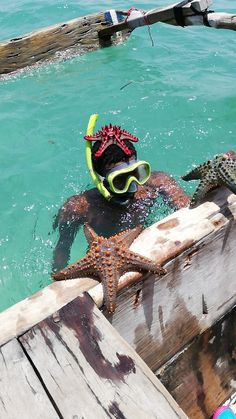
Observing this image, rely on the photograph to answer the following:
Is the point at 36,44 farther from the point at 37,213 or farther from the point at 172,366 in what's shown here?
the point at 172,366

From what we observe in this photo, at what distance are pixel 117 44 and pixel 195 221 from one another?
1038cm

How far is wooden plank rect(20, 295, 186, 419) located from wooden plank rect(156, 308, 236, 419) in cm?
103

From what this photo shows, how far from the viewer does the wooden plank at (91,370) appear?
1572mm

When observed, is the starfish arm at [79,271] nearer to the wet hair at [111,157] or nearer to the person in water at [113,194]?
the person in water at [113,194]

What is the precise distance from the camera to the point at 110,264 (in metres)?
2.15

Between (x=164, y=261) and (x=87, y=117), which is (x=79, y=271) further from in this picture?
(x=87, y=117)

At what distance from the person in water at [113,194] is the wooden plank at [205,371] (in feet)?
6.02

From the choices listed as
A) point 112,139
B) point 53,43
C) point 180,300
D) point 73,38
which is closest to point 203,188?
point 180,300

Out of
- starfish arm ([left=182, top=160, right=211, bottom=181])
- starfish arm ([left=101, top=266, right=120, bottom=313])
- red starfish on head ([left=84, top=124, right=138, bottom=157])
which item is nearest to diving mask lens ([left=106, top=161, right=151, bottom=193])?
red starfish on head ([left=84, top=124, right=138, bottom=157])

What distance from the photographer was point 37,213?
6.30 meters

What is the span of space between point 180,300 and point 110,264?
594mm

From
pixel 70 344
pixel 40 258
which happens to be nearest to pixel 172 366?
pixel 70 344

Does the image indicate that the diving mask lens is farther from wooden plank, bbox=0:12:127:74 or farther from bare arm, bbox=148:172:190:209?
wooden plank, bbox=0:12:127:74

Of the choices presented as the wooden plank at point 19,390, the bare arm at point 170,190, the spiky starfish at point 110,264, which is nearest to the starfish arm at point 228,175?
the spiky starfish at point 110,264
